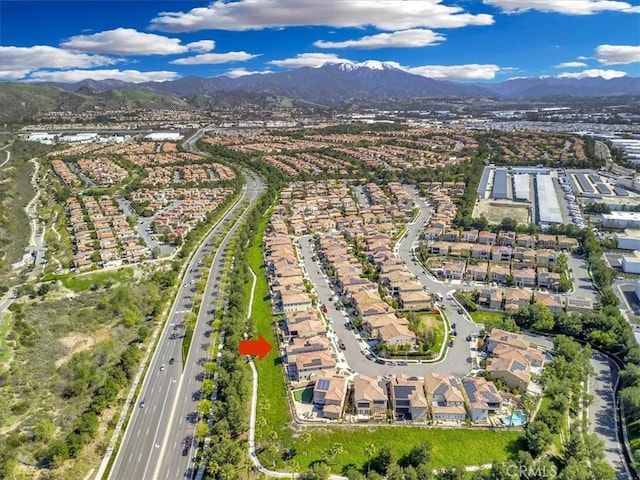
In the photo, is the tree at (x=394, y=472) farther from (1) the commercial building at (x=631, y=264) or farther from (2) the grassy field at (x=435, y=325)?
(1) the commercial building at (x=631, y=264)

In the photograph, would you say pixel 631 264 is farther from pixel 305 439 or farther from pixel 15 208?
pixel 15 208

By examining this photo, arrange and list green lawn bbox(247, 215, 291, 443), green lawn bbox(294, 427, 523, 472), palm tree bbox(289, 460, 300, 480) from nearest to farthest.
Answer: palm tree bbox(289, 460, 300, 480)
green lawn bbox(294, 427, 523, 472)
green lawn bbox(247, 215, 291, 443)

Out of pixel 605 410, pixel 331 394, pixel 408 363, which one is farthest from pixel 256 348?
pixel 605 410

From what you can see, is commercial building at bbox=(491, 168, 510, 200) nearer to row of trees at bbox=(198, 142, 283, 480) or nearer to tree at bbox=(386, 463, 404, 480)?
row of trees at bbox=(198, 142, 283, 480)

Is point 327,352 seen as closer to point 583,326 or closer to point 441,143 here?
point 583,326

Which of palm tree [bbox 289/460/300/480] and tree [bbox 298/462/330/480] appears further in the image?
palm tree [bbox 289/460/300/480]

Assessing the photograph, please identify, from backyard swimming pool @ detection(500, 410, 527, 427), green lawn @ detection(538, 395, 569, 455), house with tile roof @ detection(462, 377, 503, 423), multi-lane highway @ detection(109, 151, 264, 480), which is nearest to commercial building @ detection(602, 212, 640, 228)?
green lawn @ detection(538, 395, 569, 455)

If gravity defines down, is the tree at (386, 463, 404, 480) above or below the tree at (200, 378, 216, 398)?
below
